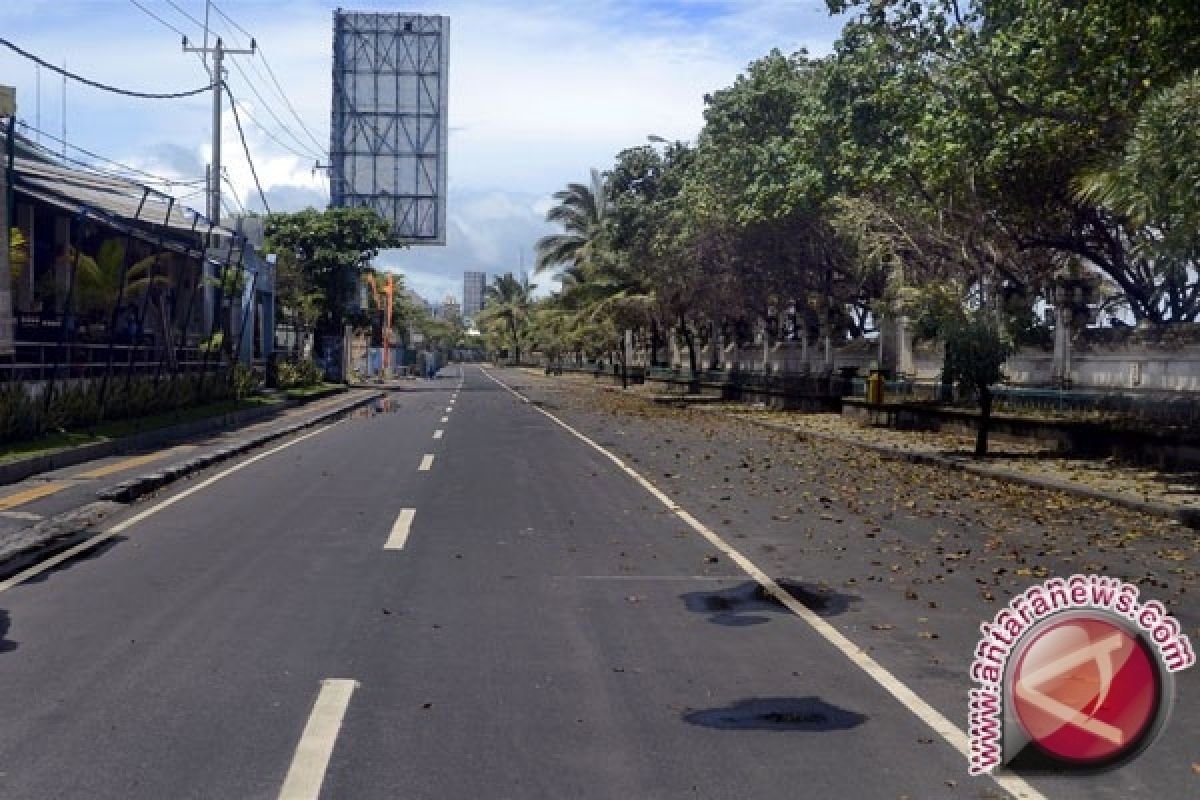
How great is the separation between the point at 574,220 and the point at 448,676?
61.6m

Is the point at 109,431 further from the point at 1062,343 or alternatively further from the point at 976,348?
the point at 1062,343

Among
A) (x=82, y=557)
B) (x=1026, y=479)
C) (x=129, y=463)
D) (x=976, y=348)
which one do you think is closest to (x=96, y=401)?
(x=129, y=463)

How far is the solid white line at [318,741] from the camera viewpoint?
5.21 m

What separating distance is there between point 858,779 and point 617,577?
4.96 m

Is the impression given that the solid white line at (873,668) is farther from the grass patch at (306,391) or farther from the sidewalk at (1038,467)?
the grass patch at (306,391)

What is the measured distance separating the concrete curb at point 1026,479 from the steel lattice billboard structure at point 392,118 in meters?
37.2

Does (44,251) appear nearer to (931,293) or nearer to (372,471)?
(372,471)

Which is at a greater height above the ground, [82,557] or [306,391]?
[82,557]

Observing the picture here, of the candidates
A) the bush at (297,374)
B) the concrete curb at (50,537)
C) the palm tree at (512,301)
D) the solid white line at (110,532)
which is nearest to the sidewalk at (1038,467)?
the solid white line at (110,532)

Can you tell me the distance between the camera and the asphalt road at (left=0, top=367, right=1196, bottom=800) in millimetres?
5398

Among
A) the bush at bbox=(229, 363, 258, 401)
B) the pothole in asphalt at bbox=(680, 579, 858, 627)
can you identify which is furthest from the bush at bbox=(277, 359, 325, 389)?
the pothole in asphalt at bbox=(680, 579, 858, 627)

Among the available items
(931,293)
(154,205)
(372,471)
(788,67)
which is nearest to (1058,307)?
(931,293)

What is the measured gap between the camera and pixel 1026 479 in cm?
1852

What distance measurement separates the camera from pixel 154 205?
3738cm
